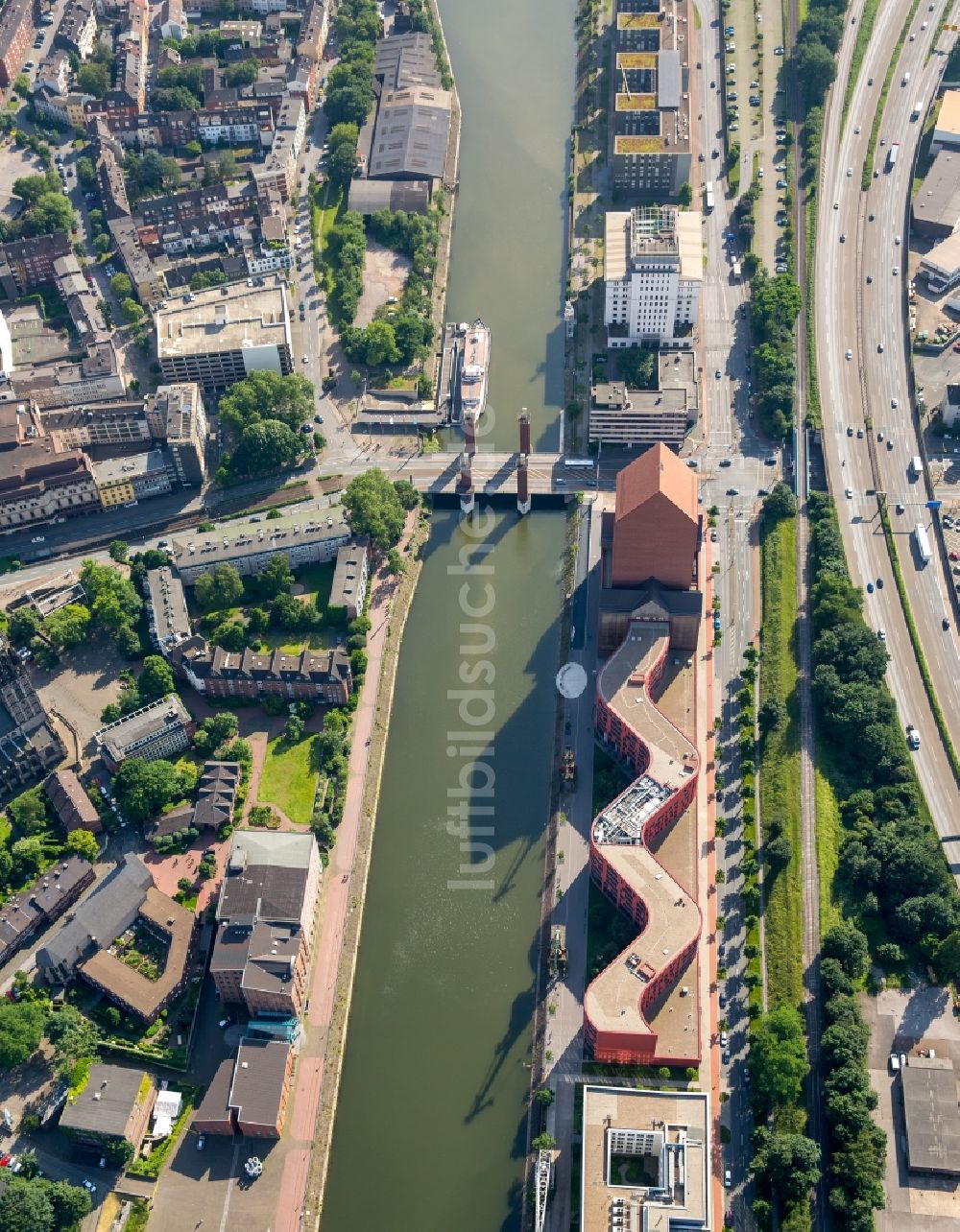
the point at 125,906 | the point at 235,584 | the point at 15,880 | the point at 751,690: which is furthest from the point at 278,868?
the point at 751,690

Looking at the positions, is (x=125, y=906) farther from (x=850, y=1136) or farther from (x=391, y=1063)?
(x=850, y=1136)

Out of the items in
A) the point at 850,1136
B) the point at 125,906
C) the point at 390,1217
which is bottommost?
the point at 390,1217

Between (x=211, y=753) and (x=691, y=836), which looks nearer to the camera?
(x=691, y=836)

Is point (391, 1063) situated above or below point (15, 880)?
below

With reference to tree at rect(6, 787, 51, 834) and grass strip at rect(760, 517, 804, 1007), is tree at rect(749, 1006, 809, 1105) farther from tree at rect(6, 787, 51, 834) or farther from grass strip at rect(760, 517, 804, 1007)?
tree at rect(6, 787, 51, 834)

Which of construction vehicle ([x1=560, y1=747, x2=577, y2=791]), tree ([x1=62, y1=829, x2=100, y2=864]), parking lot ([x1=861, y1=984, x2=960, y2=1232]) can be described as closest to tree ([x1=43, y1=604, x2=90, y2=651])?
tree ([x1=62, y1=829, x2=100, y2=864])

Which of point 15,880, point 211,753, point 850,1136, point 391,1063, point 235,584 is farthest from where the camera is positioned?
point 235,584
